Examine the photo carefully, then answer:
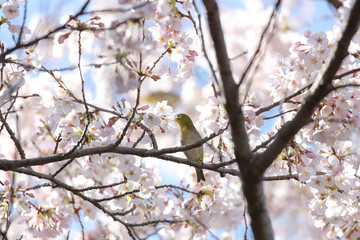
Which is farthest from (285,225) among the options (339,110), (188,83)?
(339,110)

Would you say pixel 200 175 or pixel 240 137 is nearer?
pixel 240 137

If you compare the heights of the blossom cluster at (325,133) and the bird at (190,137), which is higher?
the bird at (190,137)

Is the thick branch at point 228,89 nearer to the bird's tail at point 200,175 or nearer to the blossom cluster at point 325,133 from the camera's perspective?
the blossom cluster at point 325,133

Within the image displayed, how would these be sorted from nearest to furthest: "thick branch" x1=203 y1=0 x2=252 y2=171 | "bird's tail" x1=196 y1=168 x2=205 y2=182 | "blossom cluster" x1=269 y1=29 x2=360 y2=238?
"thick branch" x1=203 y1=0 x2=252 y2=171
"blossom cluster" x1=269 y1=29 x2=360 y2=238
"bird's tail" x1=196 y1=168 x2=205 y2=182

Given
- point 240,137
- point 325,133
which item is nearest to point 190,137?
point 325,133

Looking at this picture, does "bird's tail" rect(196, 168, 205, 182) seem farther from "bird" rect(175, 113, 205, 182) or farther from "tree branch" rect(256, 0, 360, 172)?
"tree branch" rect(256, 0, 360, 172)

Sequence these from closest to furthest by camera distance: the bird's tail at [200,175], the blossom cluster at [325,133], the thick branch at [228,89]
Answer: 1. the thick branch at [228,89]
2. the blossom cluster at [325,133]
3. the bird's tail at [200,175]

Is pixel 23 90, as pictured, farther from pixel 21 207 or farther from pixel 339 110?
pixel 339 110

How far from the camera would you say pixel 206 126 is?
2.95 meters

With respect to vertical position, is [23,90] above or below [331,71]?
above

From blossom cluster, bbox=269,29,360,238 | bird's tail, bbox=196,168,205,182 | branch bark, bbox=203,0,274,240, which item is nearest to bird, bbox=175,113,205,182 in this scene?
bird's tail, bbox=196,168,205,182

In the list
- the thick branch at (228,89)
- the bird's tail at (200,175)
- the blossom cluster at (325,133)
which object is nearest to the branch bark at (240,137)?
the thick branch at (228,89)

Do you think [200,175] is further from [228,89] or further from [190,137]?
[228,89]

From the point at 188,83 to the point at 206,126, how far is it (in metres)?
4.68
